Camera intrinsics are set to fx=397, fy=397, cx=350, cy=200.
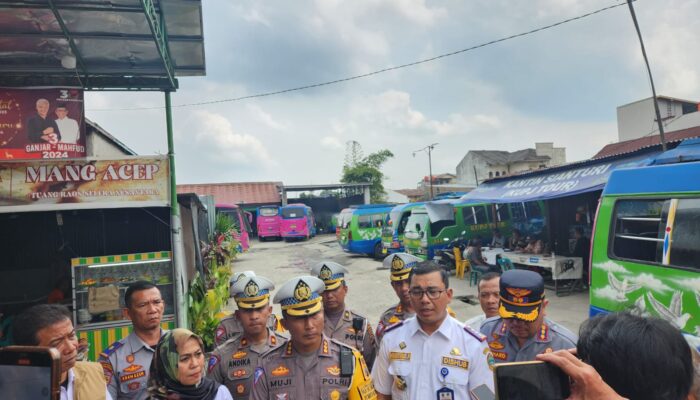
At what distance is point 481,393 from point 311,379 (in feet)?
3.10

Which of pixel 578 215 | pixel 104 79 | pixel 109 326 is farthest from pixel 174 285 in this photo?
pixel 578 215

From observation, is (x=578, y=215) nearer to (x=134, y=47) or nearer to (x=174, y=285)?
(x=174, y=285)

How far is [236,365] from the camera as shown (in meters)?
3.00

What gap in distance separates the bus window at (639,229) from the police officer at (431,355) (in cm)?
278


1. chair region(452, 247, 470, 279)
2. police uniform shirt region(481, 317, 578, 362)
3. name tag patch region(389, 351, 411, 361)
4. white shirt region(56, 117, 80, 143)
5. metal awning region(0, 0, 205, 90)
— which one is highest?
metal awning region(0, 0, 205, 90)

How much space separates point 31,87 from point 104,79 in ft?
3.07

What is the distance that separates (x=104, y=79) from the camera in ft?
19.8

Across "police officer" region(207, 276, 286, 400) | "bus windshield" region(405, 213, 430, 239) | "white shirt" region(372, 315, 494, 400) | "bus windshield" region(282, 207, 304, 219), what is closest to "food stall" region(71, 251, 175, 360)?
"police officer" region(207, 276, 286, 400)

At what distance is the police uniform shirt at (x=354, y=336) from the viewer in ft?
11.2

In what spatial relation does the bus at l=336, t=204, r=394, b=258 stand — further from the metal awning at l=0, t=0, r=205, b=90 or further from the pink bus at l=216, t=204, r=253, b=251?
the metal awning at l=0, t=0, r=205, b=90

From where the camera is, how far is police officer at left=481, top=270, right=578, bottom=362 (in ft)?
8.25

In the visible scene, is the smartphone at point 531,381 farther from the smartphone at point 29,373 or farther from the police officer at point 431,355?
the smartphone at point 29,373

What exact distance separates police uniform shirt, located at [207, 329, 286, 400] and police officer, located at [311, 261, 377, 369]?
2.20 feet

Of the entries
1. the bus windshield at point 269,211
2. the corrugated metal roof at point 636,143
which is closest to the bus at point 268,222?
the bus windshield at point 269,211
